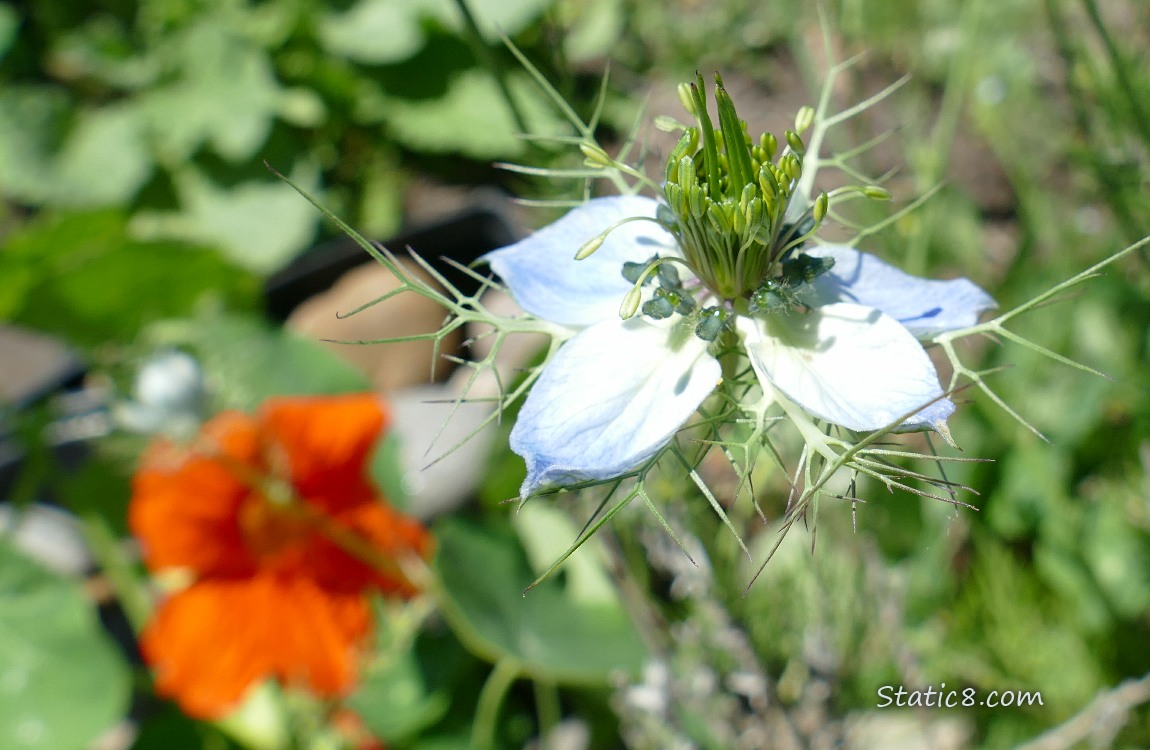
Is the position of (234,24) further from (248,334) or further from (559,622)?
(559,622)

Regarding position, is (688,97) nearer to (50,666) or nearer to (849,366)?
(849,366)

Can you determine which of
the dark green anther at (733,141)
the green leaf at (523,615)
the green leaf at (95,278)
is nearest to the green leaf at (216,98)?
the green leaf at (95,278)

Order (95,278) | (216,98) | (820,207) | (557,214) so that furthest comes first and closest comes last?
(216,98), (95,278), (557,214), (820,207)

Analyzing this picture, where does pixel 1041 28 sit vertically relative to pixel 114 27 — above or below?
above

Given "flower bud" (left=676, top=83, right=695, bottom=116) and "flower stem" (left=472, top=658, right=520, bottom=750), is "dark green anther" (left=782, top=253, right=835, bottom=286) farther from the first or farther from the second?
"flower stem" (left=472, top=658, right=520, bottom=750)

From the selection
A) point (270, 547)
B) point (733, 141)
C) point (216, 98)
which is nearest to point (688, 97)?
point (733, 141)

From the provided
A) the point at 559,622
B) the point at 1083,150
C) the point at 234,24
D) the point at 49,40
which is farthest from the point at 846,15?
the point at 49,40
